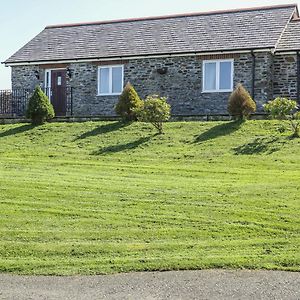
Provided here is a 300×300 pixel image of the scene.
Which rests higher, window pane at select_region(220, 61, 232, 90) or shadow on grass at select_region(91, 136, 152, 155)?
window pane at select_region(220, 61, 232, 90)

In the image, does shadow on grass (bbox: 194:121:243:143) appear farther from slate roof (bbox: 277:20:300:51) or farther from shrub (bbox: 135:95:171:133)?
slate roof (bbox: 277:20:300:51)

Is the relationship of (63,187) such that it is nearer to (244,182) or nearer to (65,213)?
(65,213)

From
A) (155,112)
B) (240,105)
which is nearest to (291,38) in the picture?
(240,105)

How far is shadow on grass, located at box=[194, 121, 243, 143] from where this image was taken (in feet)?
67.3

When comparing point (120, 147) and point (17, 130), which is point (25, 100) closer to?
point (17, 130)

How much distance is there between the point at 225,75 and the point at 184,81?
6.36ft

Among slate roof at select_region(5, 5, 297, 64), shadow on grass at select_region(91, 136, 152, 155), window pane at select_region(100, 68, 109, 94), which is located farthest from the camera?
window pane at select_region(100, 68, 109, 94)

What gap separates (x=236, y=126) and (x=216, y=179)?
7582 millimetres

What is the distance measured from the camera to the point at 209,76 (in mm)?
28078

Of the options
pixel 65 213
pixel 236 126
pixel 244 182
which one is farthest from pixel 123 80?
pixel 65 213

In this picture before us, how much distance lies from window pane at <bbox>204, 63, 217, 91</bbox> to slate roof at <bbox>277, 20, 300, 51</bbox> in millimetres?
3094

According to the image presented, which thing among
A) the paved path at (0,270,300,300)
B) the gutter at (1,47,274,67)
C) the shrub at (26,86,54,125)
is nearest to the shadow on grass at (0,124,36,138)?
the shrub at (26,86,54,125)

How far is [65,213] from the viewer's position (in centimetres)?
1141

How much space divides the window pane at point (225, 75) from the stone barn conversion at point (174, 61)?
0.15 ft
